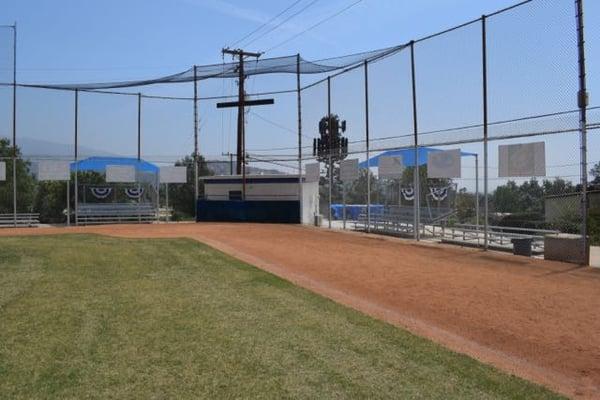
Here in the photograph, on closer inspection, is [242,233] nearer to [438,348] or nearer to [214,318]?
[214,318]

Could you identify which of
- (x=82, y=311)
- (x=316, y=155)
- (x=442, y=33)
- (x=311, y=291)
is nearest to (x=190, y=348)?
(x=82, y=311)

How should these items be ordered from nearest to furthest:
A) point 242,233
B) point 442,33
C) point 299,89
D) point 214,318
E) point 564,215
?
1. point 214,318
2. point 564,215
3. point 442,33
4. point 242,233
5. point 299,89

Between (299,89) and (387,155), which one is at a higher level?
(299,89)

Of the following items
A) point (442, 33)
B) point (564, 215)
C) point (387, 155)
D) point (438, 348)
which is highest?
point (442, 33)

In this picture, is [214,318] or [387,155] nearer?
[214,318]

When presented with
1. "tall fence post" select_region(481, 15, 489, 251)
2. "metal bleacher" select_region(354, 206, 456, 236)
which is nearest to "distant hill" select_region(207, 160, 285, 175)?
"metal bleacher" select_region(354, 206, 456, 236)

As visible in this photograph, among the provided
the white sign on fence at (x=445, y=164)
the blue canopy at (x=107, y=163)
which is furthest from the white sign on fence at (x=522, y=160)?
the blue canopy at (x=107, y=163)

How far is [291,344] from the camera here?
18.9 ft

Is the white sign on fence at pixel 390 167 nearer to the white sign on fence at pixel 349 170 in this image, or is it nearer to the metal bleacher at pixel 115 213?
the white sign on fence at pixel 349 170

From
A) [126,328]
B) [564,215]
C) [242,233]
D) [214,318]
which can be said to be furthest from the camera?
[242,233]

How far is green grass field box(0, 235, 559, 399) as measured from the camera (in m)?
4.57

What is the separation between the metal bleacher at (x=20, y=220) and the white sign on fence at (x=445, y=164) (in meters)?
17.8

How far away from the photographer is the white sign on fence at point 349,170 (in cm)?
2216

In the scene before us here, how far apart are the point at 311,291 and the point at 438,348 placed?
10.6 feet
